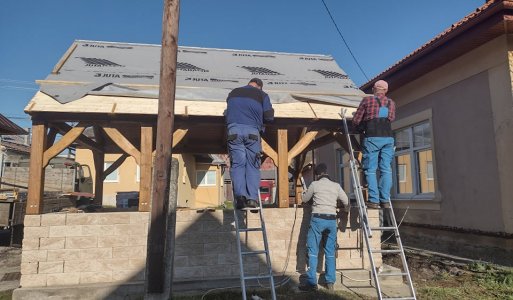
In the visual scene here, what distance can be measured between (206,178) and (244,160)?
2408 cm

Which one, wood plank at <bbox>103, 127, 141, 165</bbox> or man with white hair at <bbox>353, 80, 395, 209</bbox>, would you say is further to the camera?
wood plank at <bbox>103, 127, 141, 165</bbox>

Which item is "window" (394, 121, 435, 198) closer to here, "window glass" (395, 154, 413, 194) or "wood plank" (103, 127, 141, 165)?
"window glass" (395, 154, 413, 194)

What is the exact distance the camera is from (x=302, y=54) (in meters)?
9.91

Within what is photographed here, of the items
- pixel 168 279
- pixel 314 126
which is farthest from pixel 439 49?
pixel 168 279

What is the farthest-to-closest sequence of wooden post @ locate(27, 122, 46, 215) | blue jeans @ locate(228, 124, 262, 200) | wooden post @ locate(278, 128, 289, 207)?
wooden post @ locate(278, 128, 289, 207) < wooden post @ locate(27, 122, 46, 215) < blue jeans @ locate(228, 124, 262, 200)

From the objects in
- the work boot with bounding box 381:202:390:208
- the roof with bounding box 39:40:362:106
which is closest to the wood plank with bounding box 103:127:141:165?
the roof with bounding box 39:40:362:106

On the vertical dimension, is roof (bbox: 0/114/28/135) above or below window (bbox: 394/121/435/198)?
above

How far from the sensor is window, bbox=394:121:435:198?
978 cm

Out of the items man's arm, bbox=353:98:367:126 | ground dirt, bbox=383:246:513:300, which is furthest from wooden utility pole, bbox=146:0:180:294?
ground dirt, bbox=383:246:513:300

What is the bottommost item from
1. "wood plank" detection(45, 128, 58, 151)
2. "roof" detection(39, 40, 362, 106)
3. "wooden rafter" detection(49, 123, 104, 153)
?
"wood plank" detection(45, 128, 58, 151)

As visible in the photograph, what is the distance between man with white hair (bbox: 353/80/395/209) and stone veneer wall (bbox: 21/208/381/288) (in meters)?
0.76

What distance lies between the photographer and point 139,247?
6.15 metres

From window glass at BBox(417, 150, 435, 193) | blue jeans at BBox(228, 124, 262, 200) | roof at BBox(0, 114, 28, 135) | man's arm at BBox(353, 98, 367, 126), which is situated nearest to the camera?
blue jeans at BBox(228, 124, 262, 200)

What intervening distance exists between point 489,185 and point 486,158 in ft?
1.71
